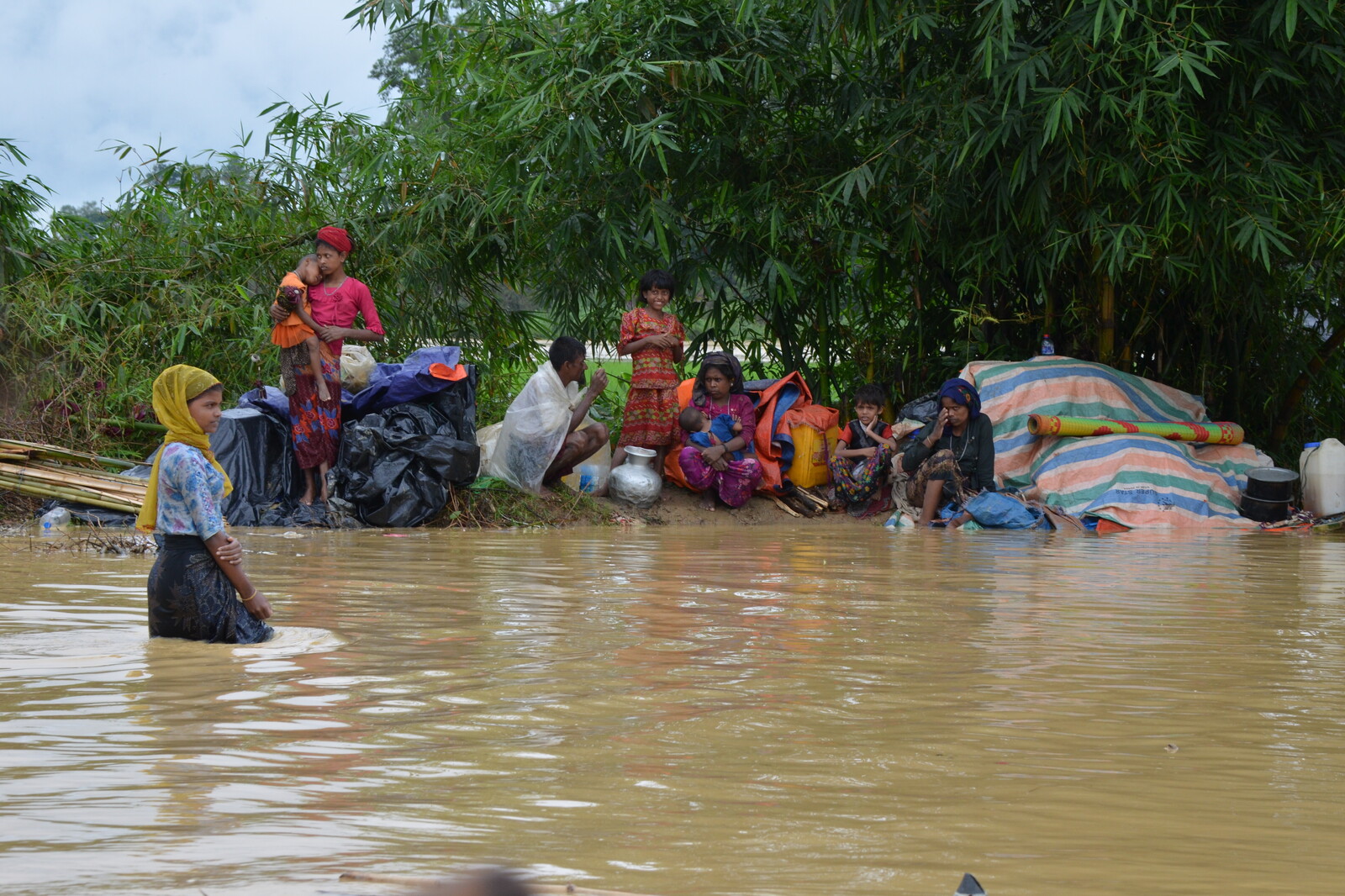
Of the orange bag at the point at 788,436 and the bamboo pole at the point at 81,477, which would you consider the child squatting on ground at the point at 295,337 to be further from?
the orange bag at the point at 788,436

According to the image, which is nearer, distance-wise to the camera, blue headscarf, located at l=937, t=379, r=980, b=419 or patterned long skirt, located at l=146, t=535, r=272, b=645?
patterned long skirt, located at l=146, t=535, r=272, b=645

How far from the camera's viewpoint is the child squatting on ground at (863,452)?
9.64 metres

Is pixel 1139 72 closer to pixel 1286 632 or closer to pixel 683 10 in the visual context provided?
pixel 683 10

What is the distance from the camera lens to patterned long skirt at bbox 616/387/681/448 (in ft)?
31.5

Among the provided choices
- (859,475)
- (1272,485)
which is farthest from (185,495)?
(1272,485)

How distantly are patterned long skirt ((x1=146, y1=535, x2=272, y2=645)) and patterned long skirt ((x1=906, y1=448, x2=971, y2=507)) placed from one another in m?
5.77

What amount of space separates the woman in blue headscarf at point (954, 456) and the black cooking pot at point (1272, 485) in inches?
67.2

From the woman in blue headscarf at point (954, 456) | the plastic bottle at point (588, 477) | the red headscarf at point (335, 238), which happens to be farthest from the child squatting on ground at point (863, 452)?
the red headscarf at point (335, 238)

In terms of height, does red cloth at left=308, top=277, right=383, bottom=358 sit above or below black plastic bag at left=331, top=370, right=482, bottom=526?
above

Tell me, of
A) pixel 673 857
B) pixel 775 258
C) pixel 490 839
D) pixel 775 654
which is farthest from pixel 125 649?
pixel 775 258

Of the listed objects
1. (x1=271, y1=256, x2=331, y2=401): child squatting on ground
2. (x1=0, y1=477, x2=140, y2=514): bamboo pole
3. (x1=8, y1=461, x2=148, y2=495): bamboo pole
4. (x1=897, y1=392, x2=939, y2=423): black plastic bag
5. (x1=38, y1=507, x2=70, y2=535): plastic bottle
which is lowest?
(x1=38, y1=507, x2=70, y2=535): plastic bottle

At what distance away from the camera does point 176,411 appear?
4137mm

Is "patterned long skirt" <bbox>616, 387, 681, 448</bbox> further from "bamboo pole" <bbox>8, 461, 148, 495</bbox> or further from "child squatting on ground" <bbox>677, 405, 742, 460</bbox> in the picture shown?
"bamboo pole" <bbox>8, 461, 148, 495</bbox>

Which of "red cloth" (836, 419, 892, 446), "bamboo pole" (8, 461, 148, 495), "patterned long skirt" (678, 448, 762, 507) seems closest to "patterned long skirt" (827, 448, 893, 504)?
"red cloth" (836, 419, 892, 446)
